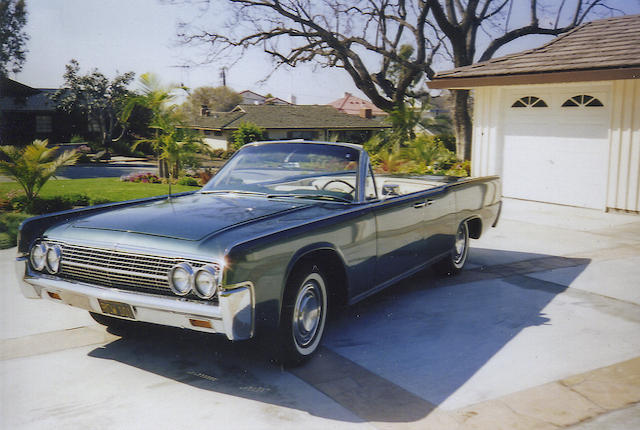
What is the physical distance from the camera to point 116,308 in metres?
3.90

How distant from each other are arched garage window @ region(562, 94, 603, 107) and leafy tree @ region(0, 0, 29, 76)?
1271 cm

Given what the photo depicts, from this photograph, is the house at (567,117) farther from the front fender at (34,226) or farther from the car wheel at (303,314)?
the front fender at (34,226)

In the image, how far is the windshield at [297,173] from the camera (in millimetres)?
5289

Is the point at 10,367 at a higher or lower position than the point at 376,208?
lower

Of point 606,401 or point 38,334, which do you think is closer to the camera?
point 606,401

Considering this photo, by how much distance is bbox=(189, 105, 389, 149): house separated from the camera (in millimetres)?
47406

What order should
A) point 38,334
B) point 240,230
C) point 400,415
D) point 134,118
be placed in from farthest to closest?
1. point 134,118
2. point 38,334
3. point 240,230
4. point 400,415

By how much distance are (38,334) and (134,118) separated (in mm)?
40084

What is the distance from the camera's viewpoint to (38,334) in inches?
194

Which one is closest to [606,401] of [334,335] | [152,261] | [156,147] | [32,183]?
[334,335]

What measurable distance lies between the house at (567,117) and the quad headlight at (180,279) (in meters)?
9.90

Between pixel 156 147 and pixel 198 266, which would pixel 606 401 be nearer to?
pixel 198 266

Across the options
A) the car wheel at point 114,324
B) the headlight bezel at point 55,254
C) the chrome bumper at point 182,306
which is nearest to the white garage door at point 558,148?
the car wheel at point 114,324

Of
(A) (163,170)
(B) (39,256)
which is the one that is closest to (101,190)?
(A) (163,170)
